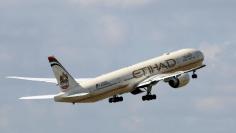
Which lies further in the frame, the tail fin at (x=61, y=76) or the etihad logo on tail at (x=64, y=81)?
the etihad logo on tail at (x=64, y=81)

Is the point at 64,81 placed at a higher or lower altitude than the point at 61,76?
lower

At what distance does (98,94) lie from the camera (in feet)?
655

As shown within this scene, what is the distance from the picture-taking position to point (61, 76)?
645 feet

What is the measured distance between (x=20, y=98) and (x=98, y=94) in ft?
34.9

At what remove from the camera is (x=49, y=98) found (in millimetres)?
198000

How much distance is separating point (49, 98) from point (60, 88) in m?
2.12

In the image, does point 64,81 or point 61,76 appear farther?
point 64,81

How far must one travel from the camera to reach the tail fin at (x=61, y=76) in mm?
196250

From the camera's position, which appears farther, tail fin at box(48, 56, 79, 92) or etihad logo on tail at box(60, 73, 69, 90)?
etihad logo on tail at box(60, 73, 69, 90)

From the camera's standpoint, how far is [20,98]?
198m

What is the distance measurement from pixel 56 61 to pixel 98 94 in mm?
7911

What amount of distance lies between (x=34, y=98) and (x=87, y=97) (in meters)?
7.22

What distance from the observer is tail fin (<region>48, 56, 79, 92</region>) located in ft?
644
